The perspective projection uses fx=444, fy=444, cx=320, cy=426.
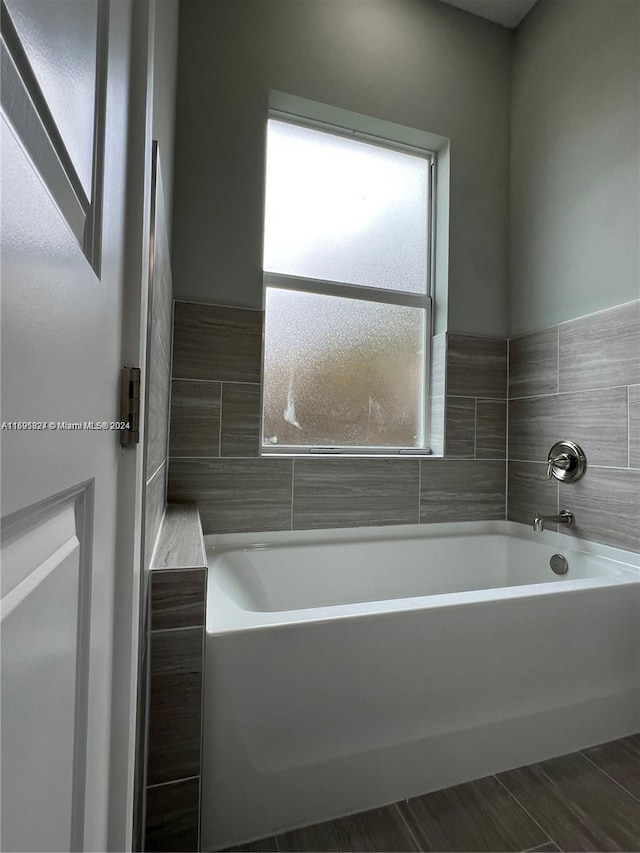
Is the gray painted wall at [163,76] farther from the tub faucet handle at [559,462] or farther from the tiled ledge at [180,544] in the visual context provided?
the tub faucet handle at [559,462]

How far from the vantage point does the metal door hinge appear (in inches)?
20.8

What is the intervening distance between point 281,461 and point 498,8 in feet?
8.17

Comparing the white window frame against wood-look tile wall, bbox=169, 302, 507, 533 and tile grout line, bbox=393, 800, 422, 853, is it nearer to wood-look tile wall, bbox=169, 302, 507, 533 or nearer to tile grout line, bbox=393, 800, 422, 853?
wood-look tile wall, bbox=169, 302, 507, 533

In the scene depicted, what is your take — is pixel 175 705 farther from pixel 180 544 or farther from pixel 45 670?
pixel 45 670

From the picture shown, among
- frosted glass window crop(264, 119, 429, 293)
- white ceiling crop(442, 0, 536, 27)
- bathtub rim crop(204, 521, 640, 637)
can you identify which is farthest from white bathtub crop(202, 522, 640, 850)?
white ceiling crop(442, 0, 536, 27)

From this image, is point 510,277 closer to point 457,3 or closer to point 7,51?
→ point 457,3

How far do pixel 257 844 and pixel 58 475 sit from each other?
1.15 metres

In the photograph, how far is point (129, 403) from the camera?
539 millimetres

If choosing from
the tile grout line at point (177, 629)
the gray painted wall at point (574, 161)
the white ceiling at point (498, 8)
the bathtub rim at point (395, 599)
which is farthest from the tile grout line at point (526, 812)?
the white ceiling at point (498, 8)

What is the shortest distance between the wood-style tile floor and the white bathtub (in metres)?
0.03

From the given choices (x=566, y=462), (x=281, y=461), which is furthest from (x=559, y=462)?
(x=281, y=461)

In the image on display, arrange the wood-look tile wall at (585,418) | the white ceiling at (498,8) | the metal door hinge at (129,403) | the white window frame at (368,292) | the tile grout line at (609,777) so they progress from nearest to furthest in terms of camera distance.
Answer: the metal door hinge at (129,403) < the tile grout line at (609,777) < the wood-look tile wall at (585,418) < the white window frame at (368,292) < the white ceiling at (498,8)

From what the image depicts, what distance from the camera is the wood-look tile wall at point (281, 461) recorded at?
5.88ft

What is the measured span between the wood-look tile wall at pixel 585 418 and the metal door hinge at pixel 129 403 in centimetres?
175
